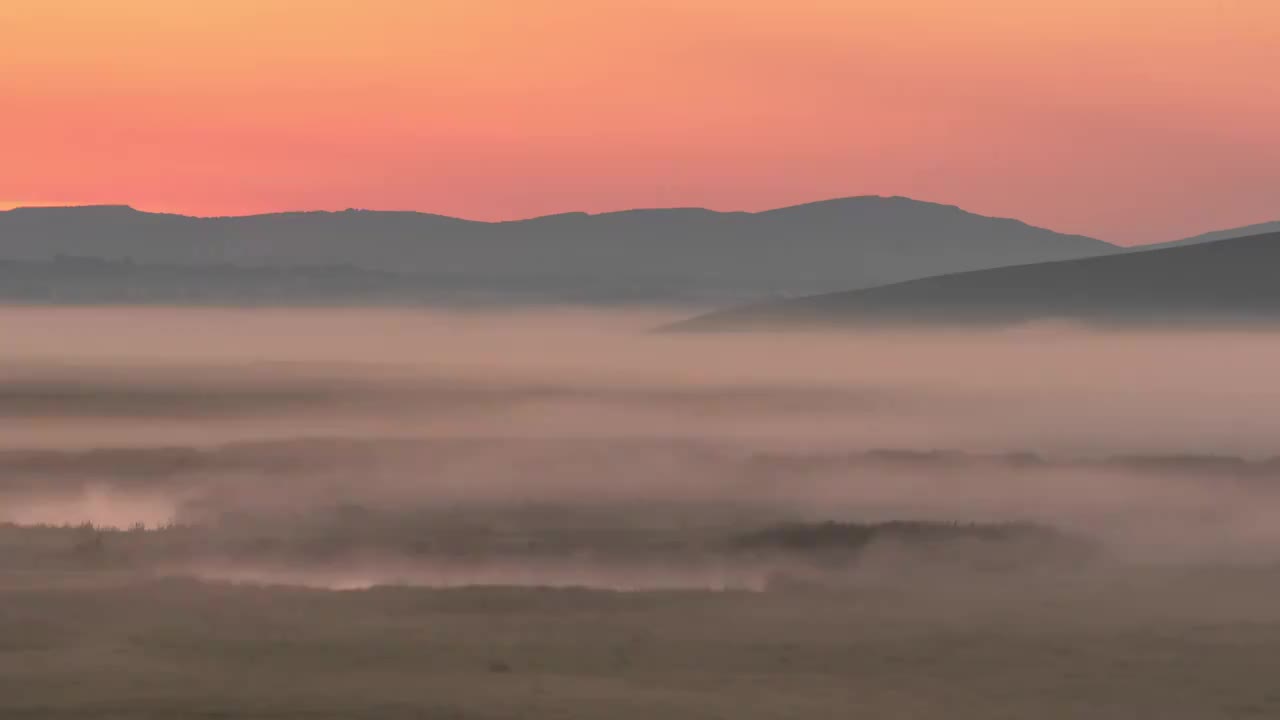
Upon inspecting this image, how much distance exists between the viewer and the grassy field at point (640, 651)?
23.3 meters

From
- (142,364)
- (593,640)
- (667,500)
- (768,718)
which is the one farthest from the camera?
(142,364)

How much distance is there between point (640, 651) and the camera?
27234 millimetres

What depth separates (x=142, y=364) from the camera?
168 metres

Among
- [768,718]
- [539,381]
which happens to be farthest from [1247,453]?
[539,381]

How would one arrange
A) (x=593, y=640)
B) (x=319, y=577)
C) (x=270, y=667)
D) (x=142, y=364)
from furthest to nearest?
(x=142, y=364) < (x=319, y=577) < (x=593, y=640) < (x=270, y=667)

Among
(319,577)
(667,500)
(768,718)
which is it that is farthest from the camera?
(667,500)

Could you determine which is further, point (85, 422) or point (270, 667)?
point (85, 422)

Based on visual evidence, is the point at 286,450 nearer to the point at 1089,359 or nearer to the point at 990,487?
the point at 990,487

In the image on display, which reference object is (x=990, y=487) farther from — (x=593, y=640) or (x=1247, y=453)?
(x=593, y=640)

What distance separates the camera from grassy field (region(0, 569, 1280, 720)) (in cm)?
2328

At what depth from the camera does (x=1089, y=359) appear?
196 meters

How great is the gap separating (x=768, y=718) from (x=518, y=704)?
105 inches

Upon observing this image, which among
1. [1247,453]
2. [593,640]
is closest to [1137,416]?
[1247,453]

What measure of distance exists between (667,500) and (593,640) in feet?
85.0
